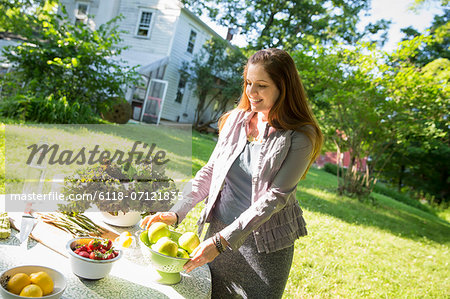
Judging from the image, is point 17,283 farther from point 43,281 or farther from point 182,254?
point 182,254

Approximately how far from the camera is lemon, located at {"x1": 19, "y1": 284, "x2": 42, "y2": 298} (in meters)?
1.15

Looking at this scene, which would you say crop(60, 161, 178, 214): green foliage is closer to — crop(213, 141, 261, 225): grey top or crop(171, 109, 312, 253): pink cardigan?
crop(171, 109, 312, 253): pink cardigan

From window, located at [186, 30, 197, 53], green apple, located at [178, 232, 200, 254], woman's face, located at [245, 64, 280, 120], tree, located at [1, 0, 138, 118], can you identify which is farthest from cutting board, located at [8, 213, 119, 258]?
window, located at [186, 30, 197, 53]

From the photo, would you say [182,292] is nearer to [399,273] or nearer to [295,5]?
[399,273]

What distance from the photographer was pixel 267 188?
178cm

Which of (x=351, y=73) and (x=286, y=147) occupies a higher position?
(x=351, y=73)

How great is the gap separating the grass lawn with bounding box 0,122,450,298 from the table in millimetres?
2283

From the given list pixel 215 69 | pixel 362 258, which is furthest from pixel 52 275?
pixel 215 69

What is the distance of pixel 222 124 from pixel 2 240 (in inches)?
52.8

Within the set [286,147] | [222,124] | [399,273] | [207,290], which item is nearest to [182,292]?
[207,290]

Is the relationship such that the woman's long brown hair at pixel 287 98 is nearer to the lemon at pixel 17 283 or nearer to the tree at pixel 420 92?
the lemon at pixel 17 283

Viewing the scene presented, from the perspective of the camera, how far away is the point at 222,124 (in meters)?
2.23

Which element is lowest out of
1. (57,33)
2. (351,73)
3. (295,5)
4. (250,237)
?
(250,237)

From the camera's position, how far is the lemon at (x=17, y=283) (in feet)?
3.84
